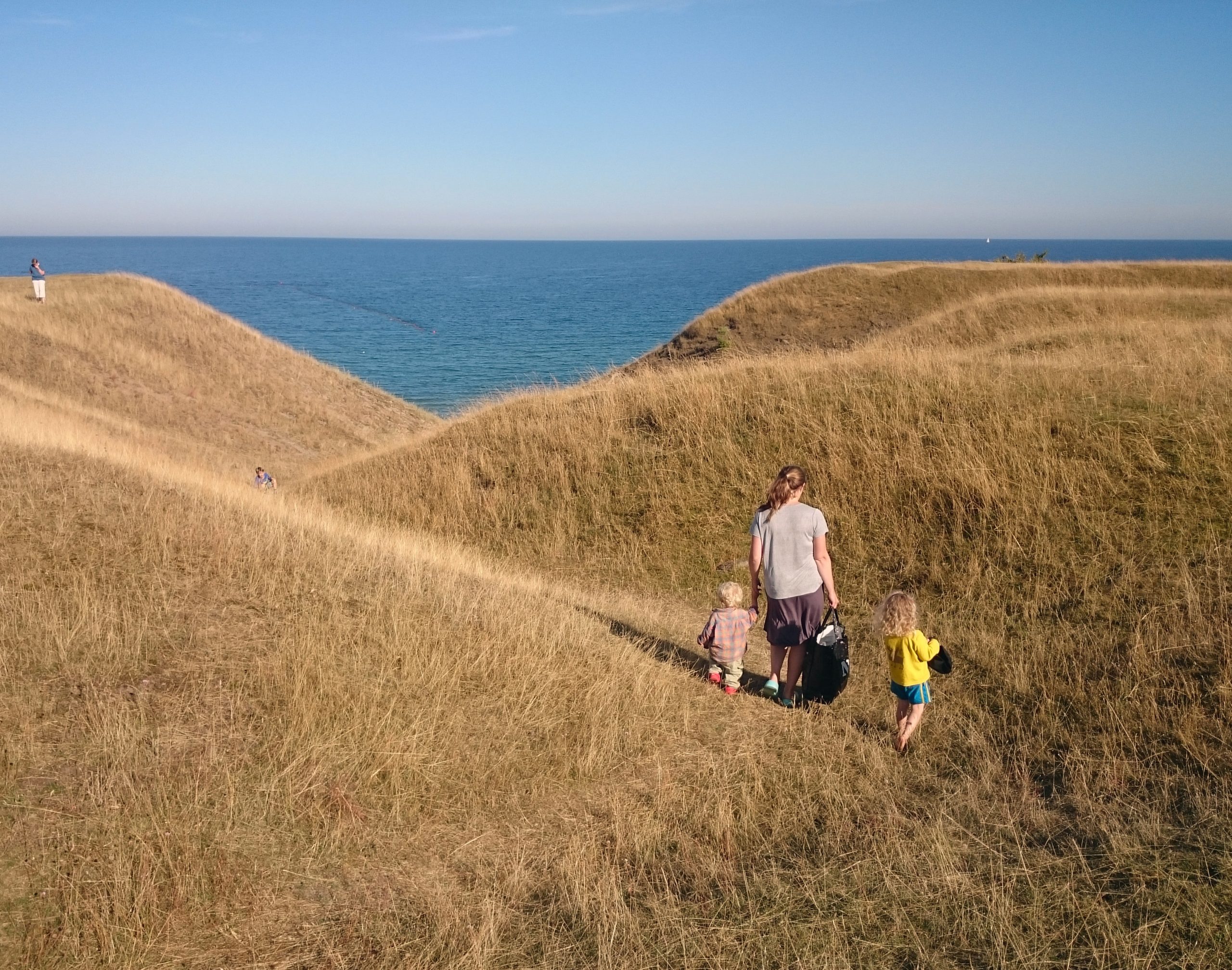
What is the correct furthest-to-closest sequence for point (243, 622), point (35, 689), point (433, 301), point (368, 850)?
point (433, 301), point (243, 622), point (35, 689), point (368, 850)

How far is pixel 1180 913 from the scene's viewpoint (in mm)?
4574

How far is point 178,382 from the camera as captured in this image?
106 feet

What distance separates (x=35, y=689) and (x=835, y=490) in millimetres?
9412

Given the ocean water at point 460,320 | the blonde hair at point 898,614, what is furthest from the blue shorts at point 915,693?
the ocean water at point 460,320

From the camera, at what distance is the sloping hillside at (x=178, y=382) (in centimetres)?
2747

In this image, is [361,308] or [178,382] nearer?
[178,382]

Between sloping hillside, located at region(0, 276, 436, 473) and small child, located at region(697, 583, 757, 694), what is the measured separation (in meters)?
18.5

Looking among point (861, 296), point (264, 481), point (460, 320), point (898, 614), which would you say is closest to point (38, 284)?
point (264, 481)

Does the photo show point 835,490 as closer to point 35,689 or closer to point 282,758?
point 282,758

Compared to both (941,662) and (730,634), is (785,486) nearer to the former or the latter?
(730,634)

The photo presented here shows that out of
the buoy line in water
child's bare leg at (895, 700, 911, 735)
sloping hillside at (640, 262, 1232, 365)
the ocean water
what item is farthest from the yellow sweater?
the buoy line in water

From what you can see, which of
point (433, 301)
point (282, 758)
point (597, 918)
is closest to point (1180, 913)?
point (597, 918)

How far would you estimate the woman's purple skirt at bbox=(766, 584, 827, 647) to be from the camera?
7.86 metres

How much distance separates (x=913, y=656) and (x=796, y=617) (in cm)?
112
